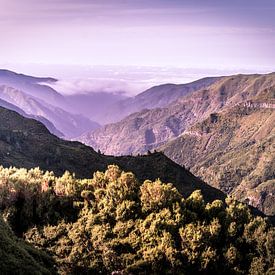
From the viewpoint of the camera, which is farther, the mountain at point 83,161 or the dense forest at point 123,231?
the mountain at point 83,161

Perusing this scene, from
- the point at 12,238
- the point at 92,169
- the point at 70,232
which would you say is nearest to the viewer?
the point at 12,238

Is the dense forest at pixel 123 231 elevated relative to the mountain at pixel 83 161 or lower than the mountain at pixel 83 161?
A: elevated

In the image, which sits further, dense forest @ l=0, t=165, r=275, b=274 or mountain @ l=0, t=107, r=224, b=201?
mountain @ l=0, t=107, r=224, b=201

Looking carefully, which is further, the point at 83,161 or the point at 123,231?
the point at 83,161

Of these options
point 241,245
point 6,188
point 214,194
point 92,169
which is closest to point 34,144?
point 92,169

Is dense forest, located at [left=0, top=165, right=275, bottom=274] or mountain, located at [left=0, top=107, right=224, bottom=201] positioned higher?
dense forest, located at [left=0, top=165, right=275, bottom=274]

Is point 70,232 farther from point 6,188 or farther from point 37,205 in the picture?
point 6,188

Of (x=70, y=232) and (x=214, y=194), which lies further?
(x=214, y=194)

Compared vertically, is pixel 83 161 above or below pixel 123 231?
below
